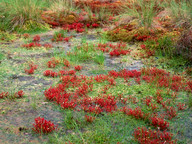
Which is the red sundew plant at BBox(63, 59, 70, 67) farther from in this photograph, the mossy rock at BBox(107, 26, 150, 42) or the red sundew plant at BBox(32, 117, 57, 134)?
the mossy rock at BBox(107, 26, 150, 42)

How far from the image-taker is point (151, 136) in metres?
4.01

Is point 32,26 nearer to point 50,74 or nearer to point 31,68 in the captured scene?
point 31,68

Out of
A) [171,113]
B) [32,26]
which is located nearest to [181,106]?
[171,113]

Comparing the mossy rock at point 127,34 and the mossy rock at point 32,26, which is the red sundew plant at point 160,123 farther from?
the mossy rock at point 32,26

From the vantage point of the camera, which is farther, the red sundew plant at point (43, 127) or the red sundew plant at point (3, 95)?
the red sundew plant at point (3, 95)

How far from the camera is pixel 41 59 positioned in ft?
27.5

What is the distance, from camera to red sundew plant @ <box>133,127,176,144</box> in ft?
12.7

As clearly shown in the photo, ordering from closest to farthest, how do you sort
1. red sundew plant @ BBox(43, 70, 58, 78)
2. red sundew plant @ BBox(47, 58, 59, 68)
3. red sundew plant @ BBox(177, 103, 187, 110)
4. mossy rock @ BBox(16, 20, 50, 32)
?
1. red sundew plant @ BBox(177, 103, 187, 110)
2. red sundew plant @ BBox(43, 70, 58, 78)
3. red sundew plant @ BBox(47, 58, 59, 68)
4. mossy rock @ BBox(16, 20, 50, 32)

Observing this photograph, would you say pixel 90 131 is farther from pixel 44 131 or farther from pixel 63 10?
pixel 63 10

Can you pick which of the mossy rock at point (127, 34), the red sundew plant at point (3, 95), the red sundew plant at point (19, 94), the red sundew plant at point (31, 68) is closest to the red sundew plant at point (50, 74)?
the red sundew plant at point (31, 68)

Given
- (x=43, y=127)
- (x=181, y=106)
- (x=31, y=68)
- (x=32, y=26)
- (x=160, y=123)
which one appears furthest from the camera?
(x=32, y=26)

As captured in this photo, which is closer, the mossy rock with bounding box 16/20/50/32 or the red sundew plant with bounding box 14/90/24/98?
the red sundew plant with bounding box 14/90/24/98

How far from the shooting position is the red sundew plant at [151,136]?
3.88 meters

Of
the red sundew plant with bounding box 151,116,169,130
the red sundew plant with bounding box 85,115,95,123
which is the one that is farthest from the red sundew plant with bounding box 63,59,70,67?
the red sundew plant with bounding box 151,116,169,130
